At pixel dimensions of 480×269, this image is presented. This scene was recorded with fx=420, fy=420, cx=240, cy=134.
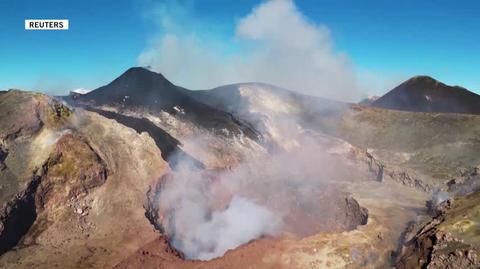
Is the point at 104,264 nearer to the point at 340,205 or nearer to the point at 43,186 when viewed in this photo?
the point at 43,186

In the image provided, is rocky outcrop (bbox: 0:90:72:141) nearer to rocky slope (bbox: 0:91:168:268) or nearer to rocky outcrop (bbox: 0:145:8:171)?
rocky slope (bbox: 0:91:168:268)

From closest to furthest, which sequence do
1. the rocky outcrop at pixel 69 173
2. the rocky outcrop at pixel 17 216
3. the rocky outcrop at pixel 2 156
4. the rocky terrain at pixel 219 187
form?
the rocky terrain at pixel 219 187
the rocky outcrop at pixel 17 216
the rocky outcrop at pixel 2 156
the rocky outcrop at pixel 69 173

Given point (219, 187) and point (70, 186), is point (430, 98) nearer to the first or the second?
point (219, 187)

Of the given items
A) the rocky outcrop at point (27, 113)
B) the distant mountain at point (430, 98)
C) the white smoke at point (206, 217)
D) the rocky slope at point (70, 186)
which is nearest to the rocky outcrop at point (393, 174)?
the white smoke at point (206, 217)

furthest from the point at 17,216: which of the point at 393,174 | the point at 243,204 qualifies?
the point at 393,174

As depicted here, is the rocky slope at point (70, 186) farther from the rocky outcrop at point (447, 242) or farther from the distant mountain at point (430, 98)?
the distant mountain at point (430, 98)

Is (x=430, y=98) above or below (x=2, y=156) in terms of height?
above

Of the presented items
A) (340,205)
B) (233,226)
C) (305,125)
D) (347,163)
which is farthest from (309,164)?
(233,226)
